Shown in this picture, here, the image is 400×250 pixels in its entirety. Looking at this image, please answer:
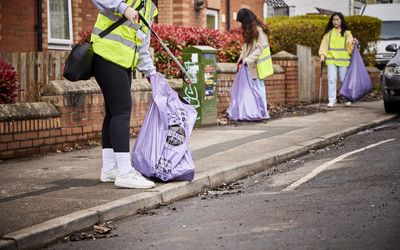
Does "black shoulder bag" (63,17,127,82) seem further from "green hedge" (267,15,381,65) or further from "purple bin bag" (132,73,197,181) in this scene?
"green hedge" (267,15,381,65)

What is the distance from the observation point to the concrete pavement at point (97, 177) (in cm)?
600

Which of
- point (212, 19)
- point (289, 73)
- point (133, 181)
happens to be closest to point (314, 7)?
point (212, 19)

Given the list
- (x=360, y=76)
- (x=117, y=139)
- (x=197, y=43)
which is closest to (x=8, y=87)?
(x=117, y=139)

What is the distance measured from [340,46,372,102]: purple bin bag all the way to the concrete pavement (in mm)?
3445

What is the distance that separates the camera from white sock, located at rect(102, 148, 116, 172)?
771 centimetres

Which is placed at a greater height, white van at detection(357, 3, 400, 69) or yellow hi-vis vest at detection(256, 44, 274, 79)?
white van at detection(357, 3, 400, 69)

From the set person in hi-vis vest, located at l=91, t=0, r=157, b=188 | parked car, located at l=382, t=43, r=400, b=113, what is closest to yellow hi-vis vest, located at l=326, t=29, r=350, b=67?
parked car, located at l=382, t=43, r=400, b=113

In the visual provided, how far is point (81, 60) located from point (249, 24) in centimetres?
707

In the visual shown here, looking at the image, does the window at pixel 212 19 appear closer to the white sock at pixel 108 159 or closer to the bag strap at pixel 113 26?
the white sock at pixel 108 159

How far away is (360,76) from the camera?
1705 cm

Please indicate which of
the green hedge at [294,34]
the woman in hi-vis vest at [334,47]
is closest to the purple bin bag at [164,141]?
the woman in hi-vis vest at [334,47]

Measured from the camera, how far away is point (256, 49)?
13.8 meters

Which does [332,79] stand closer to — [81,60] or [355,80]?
[355,80]

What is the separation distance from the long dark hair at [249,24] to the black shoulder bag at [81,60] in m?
6.70
